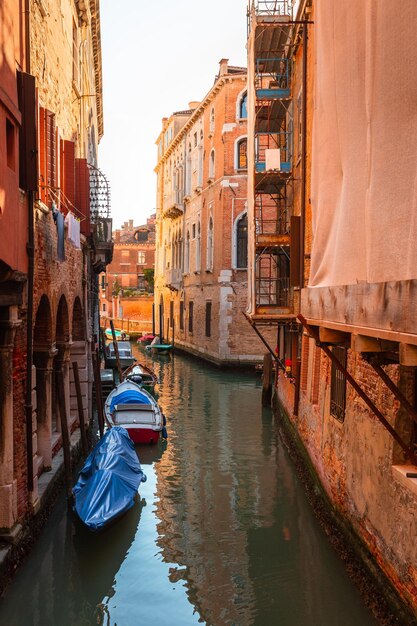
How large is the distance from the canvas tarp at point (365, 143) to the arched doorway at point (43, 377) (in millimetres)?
4325

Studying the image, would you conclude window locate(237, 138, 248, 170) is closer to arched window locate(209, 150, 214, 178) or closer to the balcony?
arched window locate(209, 150, 214, 178)

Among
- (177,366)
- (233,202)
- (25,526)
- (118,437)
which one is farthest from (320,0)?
(177,366)

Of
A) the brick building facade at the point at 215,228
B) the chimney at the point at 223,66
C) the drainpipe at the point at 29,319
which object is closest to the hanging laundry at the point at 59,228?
the drainpipe at the point at 29,319

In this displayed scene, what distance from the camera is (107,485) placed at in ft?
29.1

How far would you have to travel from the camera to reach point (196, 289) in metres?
31.6

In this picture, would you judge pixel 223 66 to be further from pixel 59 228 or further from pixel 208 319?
pixel 59 228

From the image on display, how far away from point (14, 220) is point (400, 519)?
4.53 m

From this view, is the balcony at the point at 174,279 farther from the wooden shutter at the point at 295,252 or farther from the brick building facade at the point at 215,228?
the wooden shutter at the point at 295,252

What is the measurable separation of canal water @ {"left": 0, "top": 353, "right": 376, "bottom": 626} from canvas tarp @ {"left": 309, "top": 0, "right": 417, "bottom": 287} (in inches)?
128

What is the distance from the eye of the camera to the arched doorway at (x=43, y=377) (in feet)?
31.0

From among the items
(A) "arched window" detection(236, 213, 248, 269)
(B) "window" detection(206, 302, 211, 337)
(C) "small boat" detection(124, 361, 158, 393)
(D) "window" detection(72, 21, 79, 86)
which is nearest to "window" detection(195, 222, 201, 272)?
(B) "window" detection(206, 302, 211, 337)

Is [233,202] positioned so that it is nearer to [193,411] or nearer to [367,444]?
[193,411]

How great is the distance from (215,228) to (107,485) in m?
19.6

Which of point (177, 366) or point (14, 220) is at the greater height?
point (14, 220)
